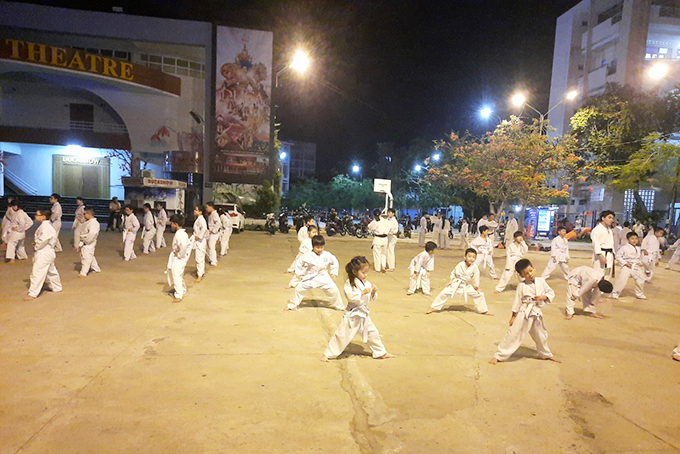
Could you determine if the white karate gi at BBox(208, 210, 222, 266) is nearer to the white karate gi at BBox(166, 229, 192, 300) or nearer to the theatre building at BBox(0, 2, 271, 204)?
the white karate gi at BBox(166, 229, 192, 300)

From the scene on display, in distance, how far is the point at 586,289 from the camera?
716 centimetres

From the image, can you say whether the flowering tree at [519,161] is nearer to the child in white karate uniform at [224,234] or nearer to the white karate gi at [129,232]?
the child in white karate uniform at [224,234]

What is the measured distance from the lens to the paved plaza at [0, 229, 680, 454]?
3145 mm

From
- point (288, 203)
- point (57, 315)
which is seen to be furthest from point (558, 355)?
point (288, 203)

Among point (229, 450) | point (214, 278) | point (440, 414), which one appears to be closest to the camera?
point (229, 450)

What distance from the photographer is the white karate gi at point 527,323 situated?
473 centimetres

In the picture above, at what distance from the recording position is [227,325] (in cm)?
586

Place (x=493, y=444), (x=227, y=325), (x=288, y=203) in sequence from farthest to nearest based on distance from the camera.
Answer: (x=288, y=203), (x=227, y=325), (x=493, y=444)

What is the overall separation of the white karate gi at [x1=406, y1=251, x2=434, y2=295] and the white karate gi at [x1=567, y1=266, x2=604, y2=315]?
2389 mm

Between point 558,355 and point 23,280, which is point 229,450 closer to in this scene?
point 558,355

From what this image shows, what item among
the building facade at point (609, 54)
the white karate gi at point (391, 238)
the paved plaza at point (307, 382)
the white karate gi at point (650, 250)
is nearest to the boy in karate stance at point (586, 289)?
the paved plaza at point (307, 382)

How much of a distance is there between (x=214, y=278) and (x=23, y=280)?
11.9 ft

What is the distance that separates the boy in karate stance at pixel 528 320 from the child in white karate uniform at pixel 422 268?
304 cm

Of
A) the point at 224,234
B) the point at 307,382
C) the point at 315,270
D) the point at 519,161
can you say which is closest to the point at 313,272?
the point at 315,270
